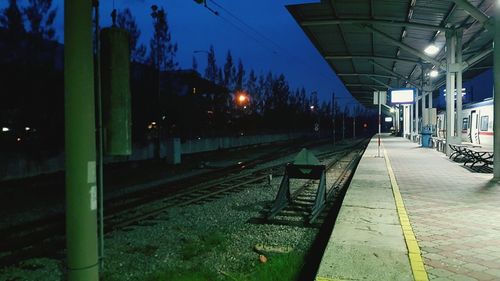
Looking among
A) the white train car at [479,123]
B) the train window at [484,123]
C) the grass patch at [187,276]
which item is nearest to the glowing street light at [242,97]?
the white train car at [479,123]

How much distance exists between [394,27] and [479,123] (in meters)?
9.26

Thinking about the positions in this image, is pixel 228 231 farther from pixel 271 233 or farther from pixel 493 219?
pixel 493 219

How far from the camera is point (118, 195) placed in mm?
11633

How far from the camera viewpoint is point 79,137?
10.2 ft

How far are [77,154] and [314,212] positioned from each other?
614 centimetres

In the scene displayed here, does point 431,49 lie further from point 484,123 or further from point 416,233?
point 416,233

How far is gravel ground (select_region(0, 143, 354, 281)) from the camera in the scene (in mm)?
5645

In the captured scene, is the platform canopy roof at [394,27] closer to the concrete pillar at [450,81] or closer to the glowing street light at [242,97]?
the concrete pillar at [450,81]

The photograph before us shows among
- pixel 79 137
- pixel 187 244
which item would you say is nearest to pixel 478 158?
pixel 187 244

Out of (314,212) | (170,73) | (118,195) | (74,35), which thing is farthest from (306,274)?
(170,73)

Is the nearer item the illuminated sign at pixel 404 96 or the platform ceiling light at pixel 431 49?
the platform ceiling light at pixel 431 49

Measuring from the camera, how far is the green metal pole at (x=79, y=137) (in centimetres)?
309

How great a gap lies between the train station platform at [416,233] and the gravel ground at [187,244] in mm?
1153

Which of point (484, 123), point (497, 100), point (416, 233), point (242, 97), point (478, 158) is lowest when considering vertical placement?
point (416, 233)
